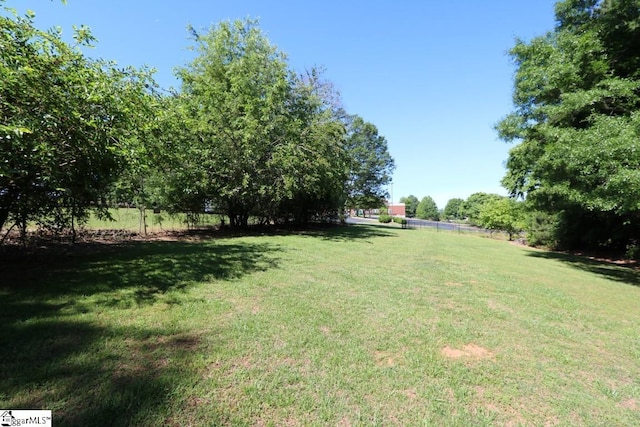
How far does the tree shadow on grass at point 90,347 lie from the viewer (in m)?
2.06

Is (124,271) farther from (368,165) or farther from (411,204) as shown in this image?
(411,204)

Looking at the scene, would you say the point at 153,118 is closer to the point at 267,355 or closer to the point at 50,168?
the point at 50,168

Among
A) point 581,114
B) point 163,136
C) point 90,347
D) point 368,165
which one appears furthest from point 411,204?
point 90,347

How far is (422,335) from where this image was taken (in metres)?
3.72

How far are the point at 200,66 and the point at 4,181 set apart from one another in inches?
414

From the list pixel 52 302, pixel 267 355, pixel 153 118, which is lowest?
pixel 267 355

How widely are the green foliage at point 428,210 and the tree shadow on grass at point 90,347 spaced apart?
10321cm

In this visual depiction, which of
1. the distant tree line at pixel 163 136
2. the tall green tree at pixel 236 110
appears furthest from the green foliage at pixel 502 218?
the tall green tree at pixel 236 110

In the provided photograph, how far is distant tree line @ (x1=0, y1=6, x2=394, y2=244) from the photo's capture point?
418 centimetres

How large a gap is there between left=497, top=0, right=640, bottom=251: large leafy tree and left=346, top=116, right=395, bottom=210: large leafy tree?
2049 centimetres

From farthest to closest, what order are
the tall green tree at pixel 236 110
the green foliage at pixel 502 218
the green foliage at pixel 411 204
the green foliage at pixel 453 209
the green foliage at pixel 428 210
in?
the green foliage at pixel 411 204, the green foliage at pixel 453 209, the green foliage at pixel 428 210, the green foliage at pixel 502 218, the tall green tree at pixel 236 110

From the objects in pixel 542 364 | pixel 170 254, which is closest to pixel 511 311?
pixel 542 364

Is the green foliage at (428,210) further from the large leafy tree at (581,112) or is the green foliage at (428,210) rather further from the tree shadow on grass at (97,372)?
the tree shadow on grass at (97,372)

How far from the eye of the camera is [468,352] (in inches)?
134
